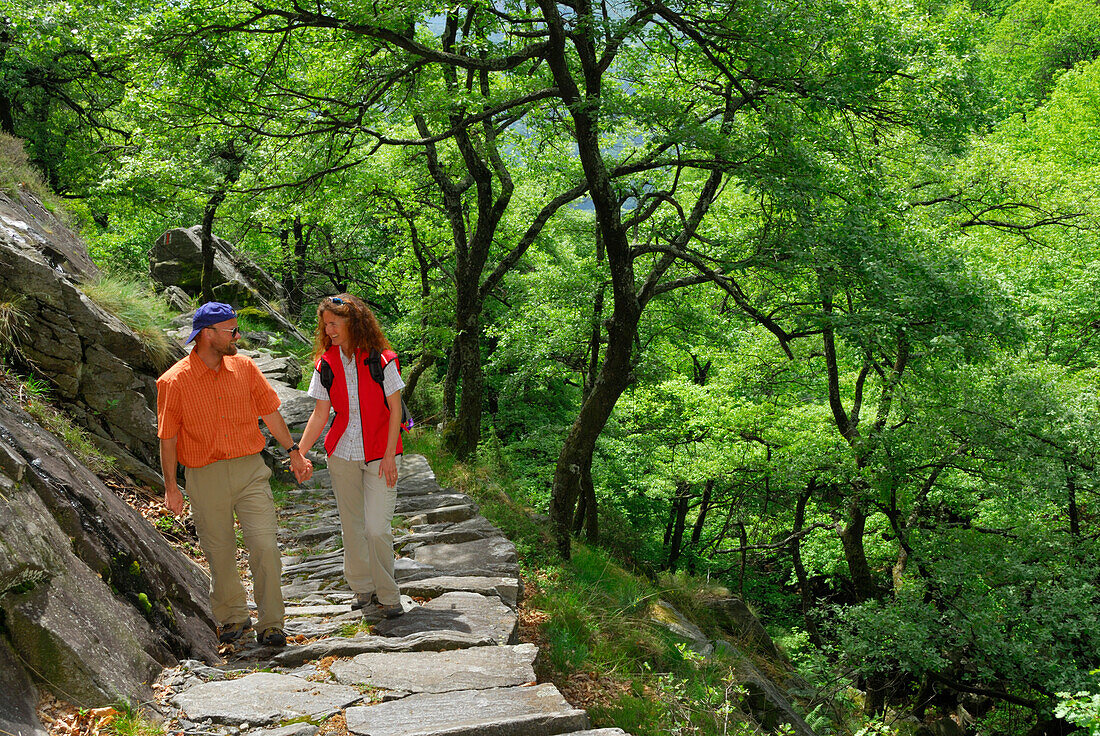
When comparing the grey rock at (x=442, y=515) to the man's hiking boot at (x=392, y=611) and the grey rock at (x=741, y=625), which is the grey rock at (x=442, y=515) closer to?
the man's hiking boot at (x=392, y=611)

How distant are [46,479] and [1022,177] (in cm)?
1733

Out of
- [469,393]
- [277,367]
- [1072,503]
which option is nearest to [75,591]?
[469,393]

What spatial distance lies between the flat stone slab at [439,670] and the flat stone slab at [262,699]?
0.74 feet

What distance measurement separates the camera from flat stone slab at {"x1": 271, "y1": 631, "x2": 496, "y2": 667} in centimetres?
450

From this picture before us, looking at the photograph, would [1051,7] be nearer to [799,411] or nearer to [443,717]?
[799,411]

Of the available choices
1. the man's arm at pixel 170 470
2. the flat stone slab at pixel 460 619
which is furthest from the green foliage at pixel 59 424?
the flat stone slab at pixel 460 619

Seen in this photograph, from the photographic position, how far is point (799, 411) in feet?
51.9

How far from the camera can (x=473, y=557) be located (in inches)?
285

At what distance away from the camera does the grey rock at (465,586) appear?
5.96 metres

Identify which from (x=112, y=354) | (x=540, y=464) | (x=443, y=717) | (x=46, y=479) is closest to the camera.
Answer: (x=443, y=717)

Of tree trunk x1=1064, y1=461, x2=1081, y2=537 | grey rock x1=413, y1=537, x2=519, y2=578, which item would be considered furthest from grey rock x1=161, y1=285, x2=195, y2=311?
tree trunk x1=1064, y1=461, x2=1081, y2=537

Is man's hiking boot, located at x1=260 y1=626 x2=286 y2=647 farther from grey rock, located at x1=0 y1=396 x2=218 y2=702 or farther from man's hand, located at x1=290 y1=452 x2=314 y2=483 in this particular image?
man's hand, located at x1=290 y1=452 x2=314 y2=483

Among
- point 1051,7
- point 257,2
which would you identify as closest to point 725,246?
point 257,2

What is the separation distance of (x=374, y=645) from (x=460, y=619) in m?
0.76
